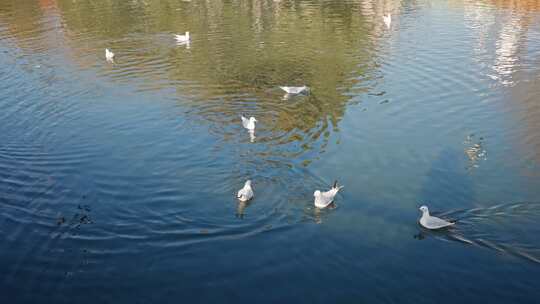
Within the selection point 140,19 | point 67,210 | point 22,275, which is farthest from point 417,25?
point 22,275

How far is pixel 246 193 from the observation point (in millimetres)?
16828

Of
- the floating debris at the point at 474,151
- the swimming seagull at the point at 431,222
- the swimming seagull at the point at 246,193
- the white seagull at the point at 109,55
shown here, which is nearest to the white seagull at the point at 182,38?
the white seagull at the point at 109,55

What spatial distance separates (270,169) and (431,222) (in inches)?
244

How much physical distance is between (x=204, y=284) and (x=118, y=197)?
5515 mm

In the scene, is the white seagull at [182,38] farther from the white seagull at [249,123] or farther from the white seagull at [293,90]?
the white seagull at [249,123]

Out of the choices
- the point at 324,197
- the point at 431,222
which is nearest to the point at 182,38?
the point at 324,197

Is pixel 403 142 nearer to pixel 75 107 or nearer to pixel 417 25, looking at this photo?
pixel 75 107

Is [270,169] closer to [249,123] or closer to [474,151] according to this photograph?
[249,123]

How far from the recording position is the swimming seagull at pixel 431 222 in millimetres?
15477

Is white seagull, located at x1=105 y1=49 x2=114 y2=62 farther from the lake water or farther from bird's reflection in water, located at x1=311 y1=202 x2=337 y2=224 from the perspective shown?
bird's reflection in water, located at x1=311 y1=202 x2=337 y2=224

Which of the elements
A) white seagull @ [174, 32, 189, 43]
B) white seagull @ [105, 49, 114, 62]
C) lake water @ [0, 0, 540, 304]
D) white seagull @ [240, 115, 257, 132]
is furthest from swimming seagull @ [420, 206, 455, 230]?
white seagull @ [174, 32, 189, 43]

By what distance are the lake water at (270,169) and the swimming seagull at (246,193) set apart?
35cm

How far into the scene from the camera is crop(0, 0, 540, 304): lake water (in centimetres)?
1396

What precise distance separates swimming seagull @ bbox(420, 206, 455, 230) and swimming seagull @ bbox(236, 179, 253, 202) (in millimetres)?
5336
